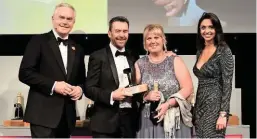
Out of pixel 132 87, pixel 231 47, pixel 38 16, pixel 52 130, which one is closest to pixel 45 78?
pixel 52 130

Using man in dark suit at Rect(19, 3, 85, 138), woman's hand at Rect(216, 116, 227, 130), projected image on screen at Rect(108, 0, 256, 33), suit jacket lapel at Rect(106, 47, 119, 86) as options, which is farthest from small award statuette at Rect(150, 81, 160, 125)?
projected image on screen at Rect(108, 0, 256, 33)

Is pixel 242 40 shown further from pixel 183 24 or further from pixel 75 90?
pixel 75 90

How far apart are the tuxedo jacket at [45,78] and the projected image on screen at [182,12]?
1.52 m

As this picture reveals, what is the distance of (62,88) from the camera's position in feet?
8.84

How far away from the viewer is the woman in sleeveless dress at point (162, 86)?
2666 millimetres

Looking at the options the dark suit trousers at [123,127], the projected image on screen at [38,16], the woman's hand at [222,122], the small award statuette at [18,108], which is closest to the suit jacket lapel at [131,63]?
the dark suit trousers at [123,127]

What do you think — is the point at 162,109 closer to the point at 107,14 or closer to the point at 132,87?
the point at 132,87

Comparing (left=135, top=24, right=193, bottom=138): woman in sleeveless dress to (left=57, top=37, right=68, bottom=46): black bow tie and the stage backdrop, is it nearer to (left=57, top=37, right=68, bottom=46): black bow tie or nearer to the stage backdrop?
(left=57, top=37, right=68, bottom=46): black bow tie

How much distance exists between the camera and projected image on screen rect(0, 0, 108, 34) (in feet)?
13.8

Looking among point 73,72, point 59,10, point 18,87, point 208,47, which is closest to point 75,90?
point 73,72

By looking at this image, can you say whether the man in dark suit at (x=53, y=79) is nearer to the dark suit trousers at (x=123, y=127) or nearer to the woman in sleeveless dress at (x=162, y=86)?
the dark suit trousers at (x=123, y=127)

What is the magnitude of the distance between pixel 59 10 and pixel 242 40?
237cm

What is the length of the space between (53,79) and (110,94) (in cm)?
43

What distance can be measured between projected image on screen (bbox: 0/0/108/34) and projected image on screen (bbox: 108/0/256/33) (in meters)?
0.15
